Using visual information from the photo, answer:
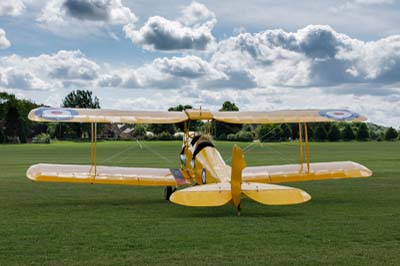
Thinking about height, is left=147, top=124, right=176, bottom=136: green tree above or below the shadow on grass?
above

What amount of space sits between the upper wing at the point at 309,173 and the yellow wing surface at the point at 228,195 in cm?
284

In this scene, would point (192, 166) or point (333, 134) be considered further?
point (333, 134)

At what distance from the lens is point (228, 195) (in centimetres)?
948

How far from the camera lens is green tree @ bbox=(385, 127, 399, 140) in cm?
10169

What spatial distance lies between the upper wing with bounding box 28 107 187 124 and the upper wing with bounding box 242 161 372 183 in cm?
211

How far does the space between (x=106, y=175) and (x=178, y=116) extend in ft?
6.49

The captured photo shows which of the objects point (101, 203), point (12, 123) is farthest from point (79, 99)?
point (101, 203)

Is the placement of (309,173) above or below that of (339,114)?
below

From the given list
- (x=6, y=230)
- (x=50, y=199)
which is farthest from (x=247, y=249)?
(x=50, y=199)

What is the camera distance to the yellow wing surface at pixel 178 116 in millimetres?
11328

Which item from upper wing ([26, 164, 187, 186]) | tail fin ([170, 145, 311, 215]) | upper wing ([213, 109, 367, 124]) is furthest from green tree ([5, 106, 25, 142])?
tail fin ([170, 145, 311, 215])

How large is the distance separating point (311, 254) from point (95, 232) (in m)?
3.25

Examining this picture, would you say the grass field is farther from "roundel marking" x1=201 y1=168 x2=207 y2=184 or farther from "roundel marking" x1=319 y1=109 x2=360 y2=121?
"roundel marking" x1=319 y1=109 x2=360 y2=121

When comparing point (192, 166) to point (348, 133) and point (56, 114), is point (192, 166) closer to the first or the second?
point (56, 114)
